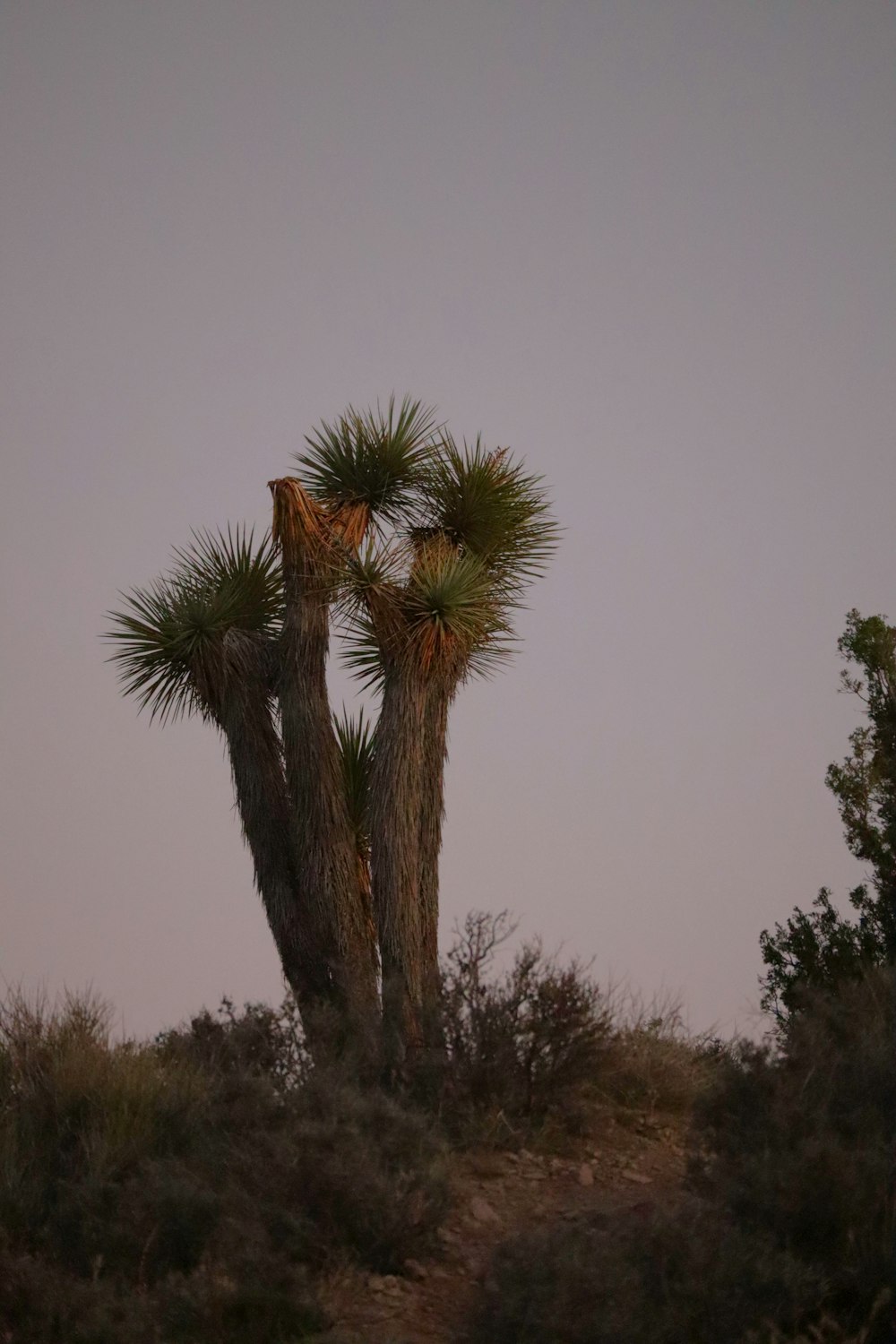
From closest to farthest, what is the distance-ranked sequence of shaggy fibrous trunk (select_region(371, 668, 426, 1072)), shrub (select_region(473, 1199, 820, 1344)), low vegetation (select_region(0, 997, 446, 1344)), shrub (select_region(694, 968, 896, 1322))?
shrub (select_region(473, 1199, 820, 1344)) → shrub (select_region(694, 968, 896, 1322)) → low vegetation (select_region(0, 997, 446, 1344)) → shaggy fibrous trunk (select_region(371, 668, 426, 1072))

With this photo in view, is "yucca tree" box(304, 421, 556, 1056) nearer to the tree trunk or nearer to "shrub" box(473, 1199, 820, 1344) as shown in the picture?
the tree trunk

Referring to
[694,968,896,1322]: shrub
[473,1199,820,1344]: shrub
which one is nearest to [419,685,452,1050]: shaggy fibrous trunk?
[694,968,896,1322]: shrub

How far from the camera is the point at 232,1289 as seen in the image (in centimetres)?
468

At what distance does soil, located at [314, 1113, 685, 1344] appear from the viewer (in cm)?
484

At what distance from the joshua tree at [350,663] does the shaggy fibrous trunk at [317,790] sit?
0.7 inches

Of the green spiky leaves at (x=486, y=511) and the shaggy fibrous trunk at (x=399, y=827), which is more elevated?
the green spiky leaves at (x=486, y=511)

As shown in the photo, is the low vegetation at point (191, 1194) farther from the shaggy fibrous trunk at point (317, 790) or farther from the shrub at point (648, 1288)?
the shaggy fibrous trunk at point (317, 790)

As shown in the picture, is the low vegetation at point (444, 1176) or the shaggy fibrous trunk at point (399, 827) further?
the shaggy fibrous trunk at point (399, 827)

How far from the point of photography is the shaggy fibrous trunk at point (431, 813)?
36.3 feet

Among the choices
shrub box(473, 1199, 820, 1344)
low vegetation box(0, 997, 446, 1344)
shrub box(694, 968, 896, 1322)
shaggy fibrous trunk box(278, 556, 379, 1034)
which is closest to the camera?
shrub box(473, 1199, 820, 1344)

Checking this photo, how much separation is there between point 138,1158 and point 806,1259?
3.37m

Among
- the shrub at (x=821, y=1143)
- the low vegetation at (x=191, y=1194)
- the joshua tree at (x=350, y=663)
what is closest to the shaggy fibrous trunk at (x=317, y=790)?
the joshua tree at (x=350, y=663)

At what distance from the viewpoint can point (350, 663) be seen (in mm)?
12406

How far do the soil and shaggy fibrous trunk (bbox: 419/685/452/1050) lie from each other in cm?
363
